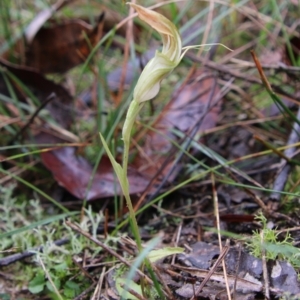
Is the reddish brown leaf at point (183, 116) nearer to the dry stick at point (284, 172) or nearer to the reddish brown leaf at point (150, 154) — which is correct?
the reddish brown leaf at point (150, 154)

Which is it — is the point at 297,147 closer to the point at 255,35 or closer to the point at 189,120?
the point at 189,120

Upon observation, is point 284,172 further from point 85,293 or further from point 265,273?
point 85,293

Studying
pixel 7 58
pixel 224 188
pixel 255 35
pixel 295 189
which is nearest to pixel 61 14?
pixel 7 58

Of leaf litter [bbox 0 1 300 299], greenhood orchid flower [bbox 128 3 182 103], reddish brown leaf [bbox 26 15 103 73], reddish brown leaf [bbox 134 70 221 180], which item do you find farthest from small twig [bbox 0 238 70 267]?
reddish brown leaf [bbox 26 15 103 73]

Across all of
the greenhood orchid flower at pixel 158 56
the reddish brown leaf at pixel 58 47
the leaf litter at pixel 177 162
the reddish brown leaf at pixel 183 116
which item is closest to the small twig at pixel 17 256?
the leaf litter at pixel 177 162

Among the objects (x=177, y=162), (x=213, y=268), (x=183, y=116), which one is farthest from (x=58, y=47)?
(x=213, y=268)

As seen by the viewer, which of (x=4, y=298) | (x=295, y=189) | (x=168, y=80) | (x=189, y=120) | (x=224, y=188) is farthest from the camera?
(x=168, y=80)
